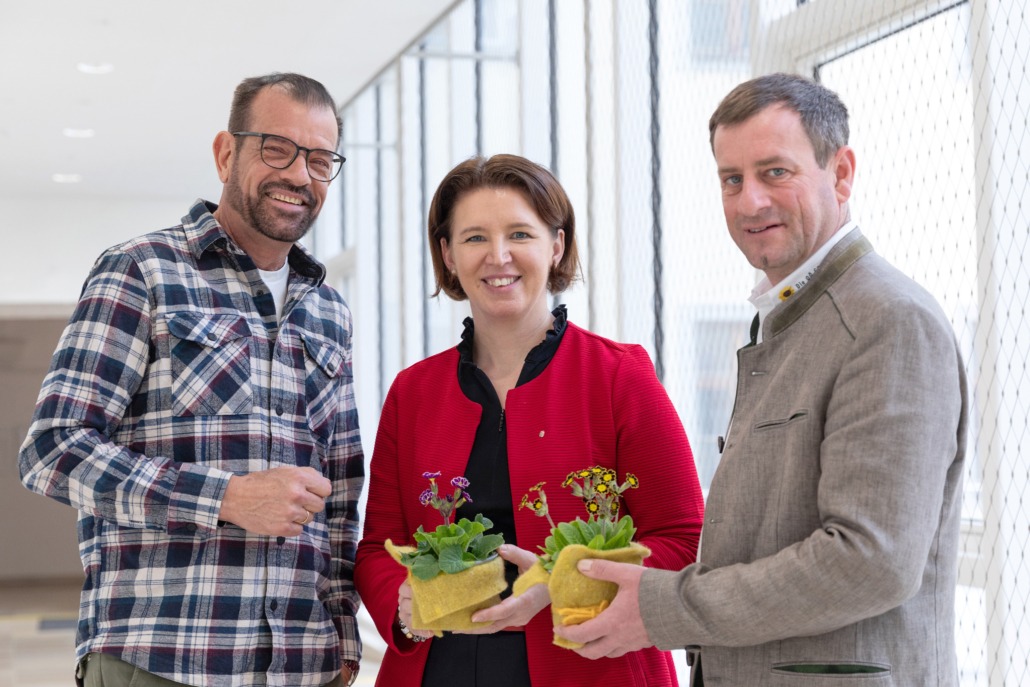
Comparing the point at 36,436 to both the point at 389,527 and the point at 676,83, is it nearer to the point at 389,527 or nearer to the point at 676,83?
the point at 389,527

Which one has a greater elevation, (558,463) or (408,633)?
(558,463)

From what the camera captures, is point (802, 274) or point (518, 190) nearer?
point (802, 274)

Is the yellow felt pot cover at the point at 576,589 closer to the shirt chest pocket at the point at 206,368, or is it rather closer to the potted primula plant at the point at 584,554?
the potted primula plant at the point at 584,554

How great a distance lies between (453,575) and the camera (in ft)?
5.24

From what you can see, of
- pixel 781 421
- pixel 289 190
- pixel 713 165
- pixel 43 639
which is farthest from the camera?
pixel 43 639

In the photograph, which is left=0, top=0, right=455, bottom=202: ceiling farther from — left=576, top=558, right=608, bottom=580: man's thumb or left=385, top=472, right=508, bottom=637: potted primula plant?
left=576, top=558, right=608, bottom=580: man's thumb

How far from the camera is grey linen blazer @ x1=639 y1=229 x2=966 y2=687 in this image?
1.26m

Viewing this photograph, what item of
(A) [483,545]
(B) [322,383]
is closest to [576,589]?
(A) [483,545]

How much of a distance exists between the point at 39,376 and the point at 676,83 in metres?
12.1

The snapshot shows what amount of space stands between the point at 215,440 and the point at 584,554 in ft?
2.56

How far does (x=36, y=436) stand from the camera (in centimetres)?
187

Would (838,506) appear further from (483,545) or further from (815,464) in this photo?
(483,545)

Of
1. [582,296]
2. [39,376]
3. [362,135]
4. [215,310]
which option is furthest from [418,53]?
[39,376]

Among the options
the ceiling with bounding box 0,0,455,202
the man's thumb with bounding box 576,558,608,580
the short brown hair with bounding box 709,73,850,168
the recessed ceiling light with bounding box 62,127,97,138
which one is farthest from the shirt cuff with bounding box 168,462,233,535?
the recessed ceiling light with bounding box 62,127,97,138
